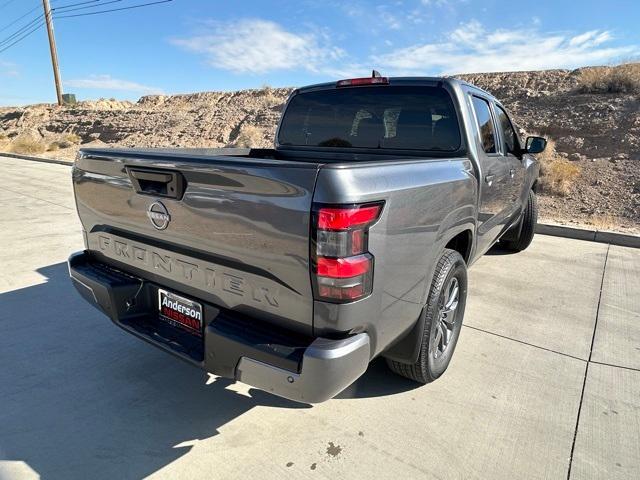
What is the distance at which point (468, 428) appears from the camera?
240cm

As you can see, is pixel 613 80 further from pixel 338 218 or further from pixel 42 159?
pixel 42 159

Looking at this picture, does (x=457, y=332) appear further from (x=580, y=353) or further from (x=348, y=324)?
(x=348, y=324)

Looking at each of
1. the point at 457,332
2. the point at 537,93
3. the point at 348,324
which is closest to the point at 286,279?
the point at 348,324

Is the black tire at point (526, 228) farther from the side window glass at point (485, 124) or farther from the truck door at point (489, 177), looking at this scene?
the side window glass at point (485, 124)

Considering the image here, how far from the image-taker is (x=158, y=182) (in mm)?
2211

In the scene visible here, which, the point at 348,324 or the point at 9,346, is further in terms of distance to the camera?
the point at 9,346

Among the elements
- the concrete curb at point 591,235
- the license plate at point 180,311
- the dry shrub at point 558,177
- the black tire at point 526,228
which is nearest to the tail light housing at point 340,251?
the license plate at point 180,311

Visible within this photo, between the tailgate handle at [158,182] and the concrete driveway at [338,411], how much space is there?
4.27 feet

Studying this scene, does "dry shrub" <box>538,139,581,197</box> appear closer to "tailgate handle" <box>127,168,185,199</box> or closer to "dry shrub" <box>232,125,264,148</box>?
"tailgate handle" <box>127,168,185,199</box>

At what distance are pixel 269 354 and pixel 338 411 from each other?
3.19ft

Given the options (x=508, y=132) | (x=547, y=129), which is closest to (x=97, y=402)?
(x=508, y=132)

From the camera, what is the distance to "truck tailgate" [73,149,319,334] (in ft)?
5.78

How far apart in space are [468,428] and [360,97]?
249 centimetres

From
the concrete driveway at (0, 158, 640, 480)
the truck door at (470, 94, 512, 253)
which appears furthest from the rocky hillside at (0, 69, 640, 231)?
the concrete driveway at (0, 158, 640, 480)
